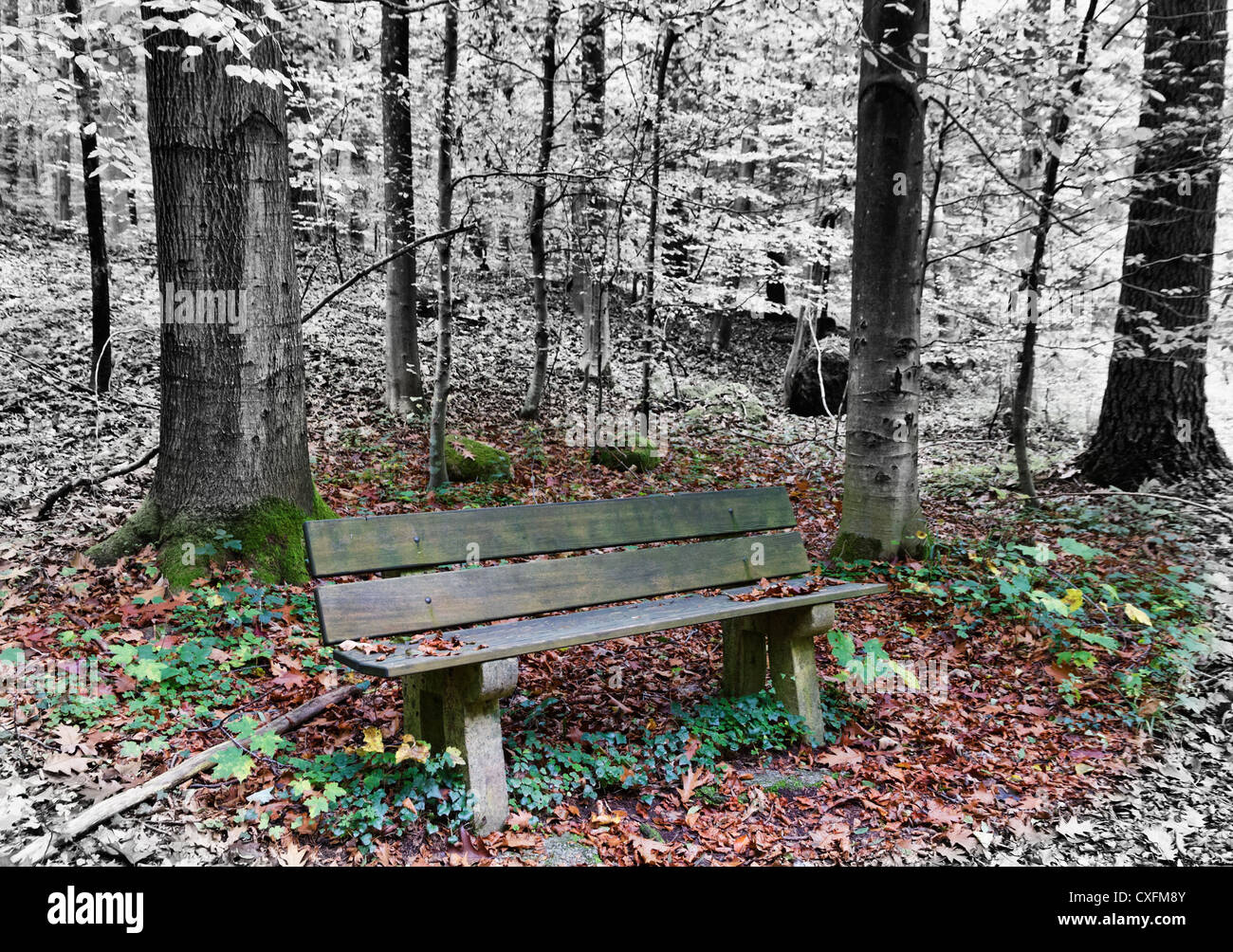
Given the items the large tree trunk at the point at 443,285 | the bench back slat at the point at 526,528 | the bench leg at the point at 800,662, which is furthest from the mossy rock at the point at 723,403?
the bench leg at the point at 800,662

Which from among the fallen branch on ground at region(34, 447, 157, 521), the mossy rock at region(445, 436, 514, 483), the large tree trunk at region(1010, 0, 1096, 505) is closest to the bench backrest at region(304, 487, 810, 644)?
the fallen branch on ground at region(34, 447, 157, 521)

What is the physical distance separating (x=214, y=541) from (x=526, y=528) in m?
2.25

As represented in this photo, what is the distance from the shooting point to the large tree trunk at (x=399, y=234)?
9.77 m

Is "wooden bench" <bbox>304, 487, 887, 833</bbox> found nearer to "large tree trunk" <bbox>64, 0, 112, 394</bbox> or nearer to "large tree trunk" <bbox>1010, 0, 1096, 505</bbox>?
"large tree trunk" <bbox>1010, 0, 1096, 505</bbox>

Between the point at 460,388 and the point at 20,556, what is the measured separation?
23.3 feet

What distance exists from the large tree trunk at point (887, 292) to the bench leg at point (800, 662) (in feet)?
7.05

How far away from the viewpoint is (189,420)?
469 centimetres

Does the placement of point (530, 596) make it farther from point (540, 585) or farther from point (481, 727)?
point (481, 727)

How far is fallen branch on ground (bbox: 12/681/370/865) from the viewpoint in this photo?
101 inches

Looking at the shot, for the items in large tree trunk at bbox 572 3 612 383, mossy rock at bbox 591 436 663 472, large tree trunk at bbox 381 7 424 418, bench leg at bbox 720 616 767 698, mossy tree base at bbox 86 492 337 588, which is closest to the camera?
bench leg at bbox 720 616 767 698

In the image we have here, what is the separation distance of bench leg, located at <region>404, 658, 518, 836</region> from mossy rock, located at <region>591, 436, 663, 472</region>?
616cm

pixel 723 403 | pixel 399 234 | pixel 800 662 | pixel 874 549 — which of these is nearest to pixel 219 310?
pixel 800 662

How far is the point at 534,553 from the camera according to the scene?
3.60m
